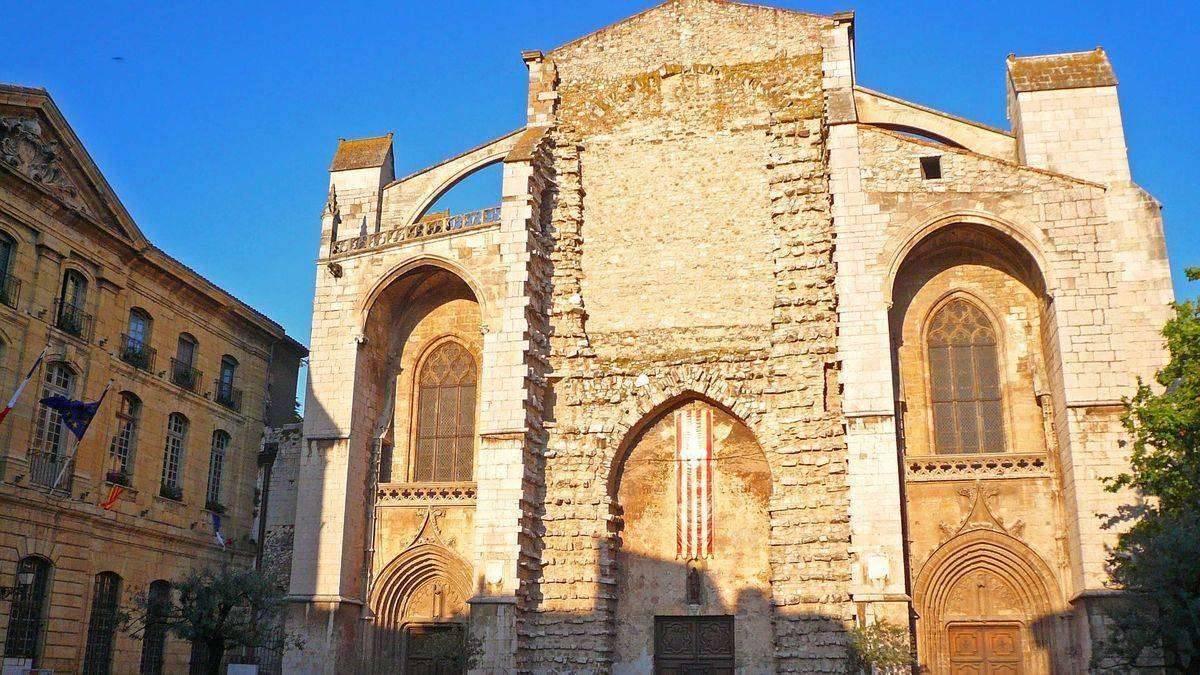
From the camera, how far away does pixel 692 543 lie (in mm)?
21125

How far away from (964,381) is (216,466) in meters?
16.7

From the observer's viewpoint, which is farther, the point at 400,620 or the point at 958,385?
the point at 400,620

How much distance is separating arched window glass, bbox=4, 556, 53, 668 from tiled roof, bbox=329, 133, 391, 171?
10.2 metres

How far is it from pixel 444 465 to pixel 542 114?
7741 mm

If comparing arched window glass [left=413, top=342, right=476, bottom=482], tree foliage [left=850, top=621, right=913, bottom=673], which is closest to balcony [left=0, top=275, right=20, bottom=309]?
arched window glass [left=413, top=342, right=476, bottom=482]

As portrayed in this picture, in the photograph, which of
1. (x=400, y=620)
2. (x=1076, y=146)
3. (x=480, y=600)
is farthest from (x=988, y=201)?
(x=400, y=620)

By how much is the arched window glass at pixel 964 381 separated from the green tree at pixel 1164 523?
9.57 feet

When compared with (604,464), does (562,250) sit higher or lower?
higher

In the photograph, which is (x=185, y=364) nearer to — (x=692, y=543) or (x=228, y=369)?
(x=228, y=369)

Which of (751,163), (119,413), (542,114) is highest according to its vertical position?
(542,114)

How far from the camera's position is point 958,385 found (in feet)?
68.4

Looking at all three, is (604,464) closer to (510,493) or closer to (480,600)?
(510,493)

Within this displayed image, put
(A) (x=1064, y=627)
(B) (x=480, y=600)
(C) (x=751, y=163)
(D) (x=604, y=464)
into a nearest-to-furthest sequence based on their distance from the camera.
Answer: (A) (x=1064, y=627)
(B) (x=480, y=600)
(D) (x=604, y=464)
(C) (x=751, y=163)

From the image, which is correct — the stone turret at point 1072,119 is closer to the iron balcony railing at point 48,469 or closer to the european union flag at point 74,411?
the european union flag at point 74,411
